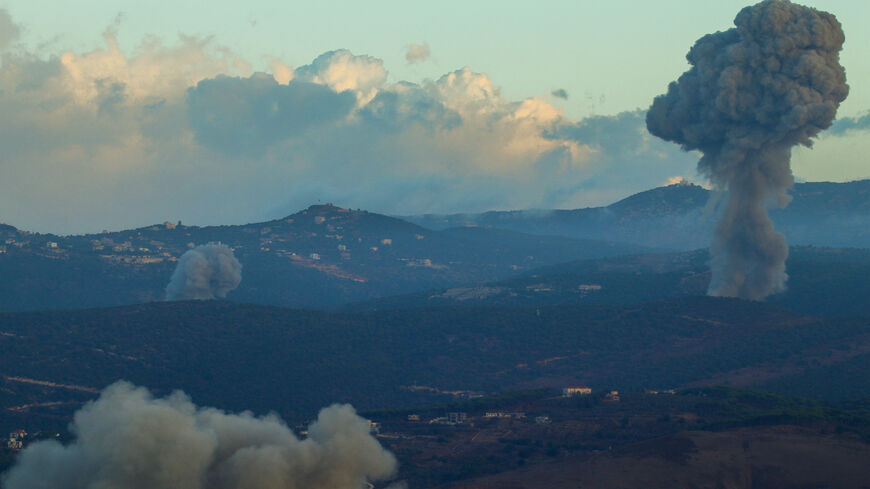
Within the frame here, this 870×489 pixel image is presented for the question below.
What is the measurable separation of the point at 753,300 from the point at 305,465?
10432 centimetres

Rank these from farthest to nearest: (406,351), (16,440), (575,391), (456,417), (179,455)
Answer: (406,351)
(575,391)
(456,417)
(16,440)
(179,455)

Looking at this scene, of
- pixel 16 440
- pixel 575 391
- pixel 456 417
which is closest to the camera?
pixel 16 440

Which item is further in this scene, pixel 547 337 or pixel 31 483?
pixel 547 337

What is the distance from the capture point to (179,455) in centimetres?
8038

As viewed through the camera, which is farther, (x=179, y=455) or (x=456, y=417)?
(x=456, y=417)

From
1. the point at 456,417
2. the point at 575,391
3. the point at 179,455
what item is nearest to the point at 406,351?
the point at 575,391

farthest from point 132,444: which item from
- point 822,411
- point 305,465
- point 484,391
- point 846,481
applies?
point 484,391

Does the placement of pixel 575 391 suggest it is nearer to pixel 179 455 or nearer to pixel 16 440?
pixel 16 440

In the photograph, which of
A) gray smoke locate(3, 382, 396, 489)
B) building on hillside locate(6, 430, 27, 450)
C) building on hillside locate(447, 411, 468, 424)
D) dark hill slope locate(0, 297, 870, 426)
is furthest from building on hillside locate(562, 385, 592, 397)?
gray smoke locate(3, 382, 396, 489)

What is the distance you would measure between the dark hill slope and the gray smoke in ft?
185

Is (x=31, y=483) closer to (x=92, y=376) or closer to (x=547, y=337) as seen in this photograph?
(x=92, y=376)

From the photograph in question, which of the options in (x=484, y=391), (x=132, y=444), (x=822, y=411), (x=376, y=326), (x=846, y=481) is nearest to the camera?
(x=132, y=444)

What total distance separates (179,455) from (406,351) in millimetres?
99585

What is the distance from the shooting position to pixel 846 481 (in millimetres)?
92875
